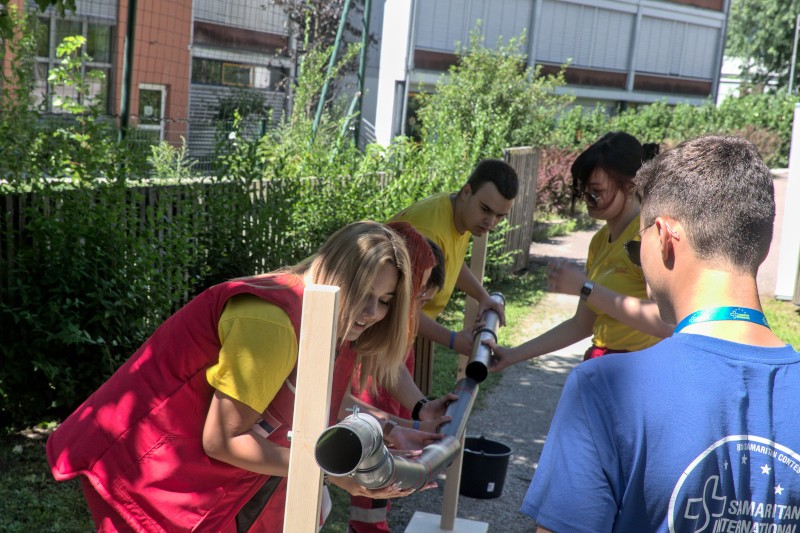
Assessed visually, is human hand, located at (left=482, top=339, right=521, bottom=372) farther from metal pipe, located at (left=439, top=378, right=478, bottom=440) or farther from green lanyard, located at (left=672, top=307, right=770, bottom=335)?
green lanyard, located at (left=672, top=307, right=770, bottom=335)

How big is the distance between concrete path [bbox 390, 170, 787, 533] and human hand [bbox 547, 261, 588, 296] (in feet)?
6.02

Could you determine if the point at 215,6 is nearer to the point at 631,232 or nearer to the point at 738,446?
the point at 631,232

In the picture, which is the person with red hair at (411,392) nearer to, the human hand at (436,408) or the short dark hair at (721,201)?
the human hand at (436,408)

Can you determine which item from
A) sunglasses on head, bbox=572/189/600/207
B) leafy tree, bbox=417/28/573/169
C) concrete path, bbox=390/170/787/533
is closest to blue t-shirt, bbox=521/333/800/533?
sunglasses on head, bbox=572/189/600/207

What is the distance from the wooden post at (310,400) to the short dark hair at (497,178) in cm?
323

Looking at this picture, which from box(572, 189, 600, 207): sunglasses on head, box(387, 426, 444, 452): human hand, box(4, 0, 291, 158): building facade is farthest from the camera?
box(4, 0, 291, 158): building facade

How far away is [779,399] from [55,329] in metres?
4.10

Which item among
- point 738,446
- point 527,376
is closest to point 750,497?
point 738,446

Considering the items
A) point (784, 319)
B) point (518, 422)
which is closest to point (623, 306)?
point (518, 422)

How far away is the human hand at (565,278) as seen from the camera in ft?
11.9

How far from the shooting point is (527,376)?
800cm

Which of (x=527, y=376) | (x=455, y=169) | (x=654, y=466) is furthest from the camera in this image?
(x=455, y=169)

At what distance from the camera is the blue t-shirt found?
4.45 ft

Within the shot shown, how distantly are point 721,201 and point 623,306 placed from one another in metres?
1.87
